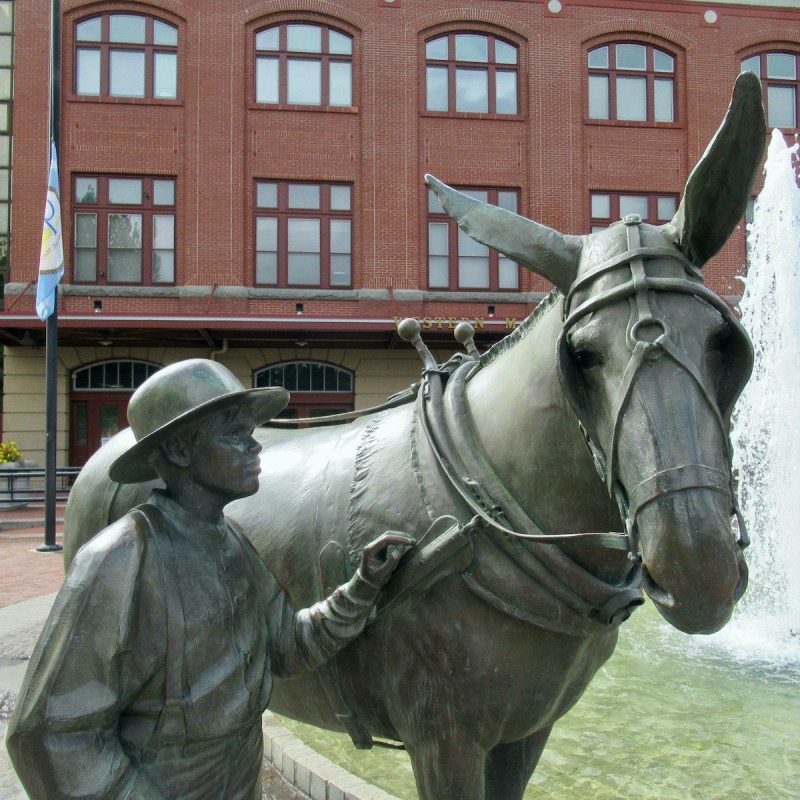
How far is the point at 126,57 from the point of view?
60.6ft

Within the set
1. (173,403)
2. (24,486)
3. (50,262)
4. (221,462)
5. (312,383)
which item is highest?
(50,262)

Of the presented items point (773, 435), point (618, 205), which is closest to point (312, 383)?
point (618, 205)

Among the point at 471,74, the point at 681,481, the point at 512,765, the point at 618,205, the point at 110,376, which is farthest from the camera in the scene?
the point at 618,205

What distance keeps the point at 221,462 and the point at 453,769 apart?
1.03 metres

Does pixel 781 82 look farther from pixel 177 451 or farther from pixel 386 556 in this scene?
pixel 177 451

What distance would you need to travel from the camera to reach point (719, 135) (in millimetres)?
1567

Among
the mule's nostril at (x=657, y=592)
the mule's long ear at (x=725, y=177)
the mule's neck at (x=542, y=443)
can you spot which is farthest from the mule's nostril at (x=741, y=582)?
the mule's long ear at (x=725, y=177)

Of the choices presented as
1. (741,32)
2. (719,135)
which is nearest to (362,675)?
(719,135)

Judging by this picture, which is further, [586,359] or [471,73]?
[471,73]

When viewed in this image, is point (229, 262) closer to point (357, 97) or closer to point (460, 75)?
point (357, 97)

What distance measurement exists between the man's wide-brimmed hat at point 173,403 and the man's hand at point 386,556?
0.44 metres

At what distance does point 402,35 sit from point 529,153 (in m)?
4.36

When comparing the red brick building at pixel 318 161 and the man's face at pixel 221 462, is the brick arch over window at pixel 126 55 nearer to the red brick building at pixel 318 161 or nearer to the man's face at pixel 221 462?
the red brick building at pixel 318 161

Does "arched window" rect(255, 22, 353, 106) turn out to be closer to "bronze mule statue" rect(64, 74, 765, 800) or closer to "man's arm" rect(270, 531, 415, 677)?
"bronze mule statue" rect(64, 74, 765, 800)
